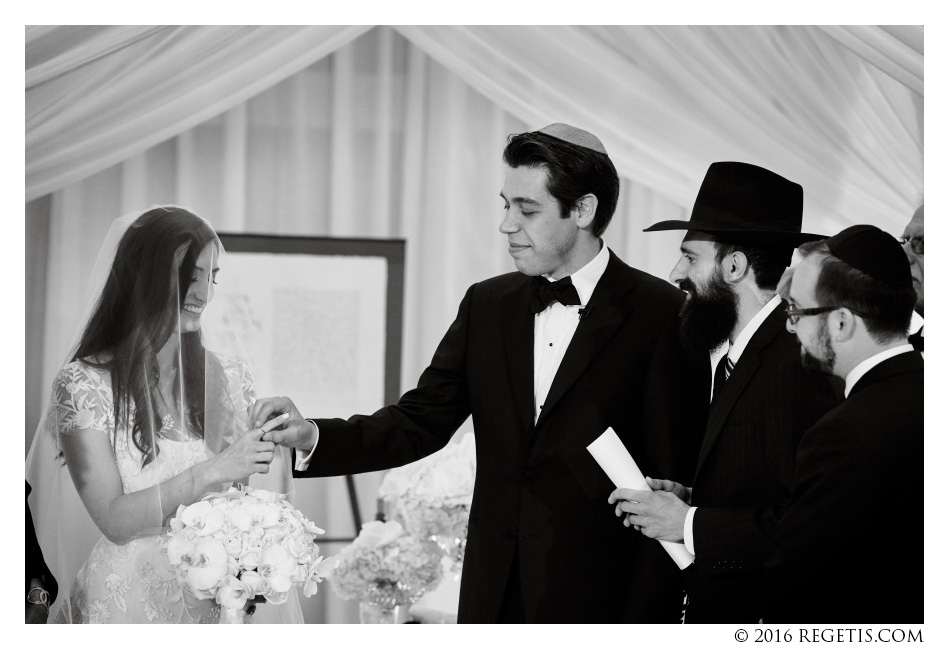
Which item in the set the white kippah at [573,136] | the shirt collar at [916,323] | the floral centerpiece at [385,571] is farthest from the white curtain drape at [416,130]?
the white kippah at [573,136]

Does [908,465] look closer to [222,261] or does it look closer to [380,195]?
[222,261]

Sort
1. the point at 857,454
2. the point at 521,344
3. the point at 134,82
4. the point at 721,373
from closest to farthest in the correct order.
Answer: the point at 857,454, the point at 721,373, the point at 521,344, the point at 134,82

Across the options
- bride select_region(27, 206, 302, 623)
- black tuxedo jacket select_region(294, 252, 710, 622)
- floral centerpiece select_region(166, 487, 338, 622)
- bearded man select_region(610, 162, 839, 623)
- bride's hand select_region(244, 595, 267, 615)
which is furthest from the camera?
bride select_region(27, 206, 302, 623)

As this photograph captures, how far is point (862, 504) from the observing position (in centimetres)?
222

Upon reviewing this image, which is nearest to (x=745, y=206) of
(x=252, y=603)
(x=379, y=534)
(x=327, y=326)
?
(x=379, y=534)

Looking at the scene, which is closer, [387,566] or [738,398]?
[738,398]

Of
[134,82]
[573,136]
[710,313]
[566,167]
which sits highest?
[134,82]

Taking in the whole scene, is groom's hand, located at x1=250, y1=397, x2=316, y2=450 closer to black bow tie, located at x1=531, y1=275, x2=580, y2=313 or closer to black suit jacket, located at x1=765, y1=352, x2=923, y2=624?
black bow tie, located at x1=531, y1=275, x2=580, y2=313

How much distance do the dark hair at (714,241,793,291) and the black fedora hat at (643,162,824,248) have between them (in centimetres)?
1

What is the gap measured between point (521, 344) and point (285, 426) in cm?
69

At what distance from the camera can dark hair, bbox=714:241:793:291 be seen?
2654 millimetres

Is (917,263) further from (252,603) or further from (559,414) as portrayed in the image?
→ (252,603)

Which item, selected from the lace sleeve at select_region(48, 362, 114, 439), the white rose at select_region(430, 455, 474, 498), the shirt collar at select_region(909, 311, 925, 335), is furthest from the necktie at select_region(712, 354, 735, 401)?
the lace sleeve at select_region(48, 362, 114, 439)

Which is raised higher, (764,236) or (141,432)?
(764,236)
